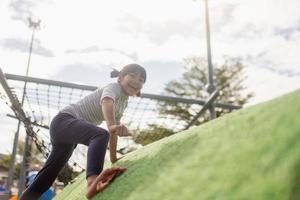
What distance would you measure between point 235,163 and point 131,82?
1713 mm

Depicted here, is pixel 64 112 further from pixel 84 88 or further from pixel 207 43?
pixel 207 43

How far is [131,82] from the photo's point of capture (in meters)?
2.75

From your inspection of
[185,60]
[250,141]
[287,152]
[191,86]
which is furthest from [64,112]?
[185,60]

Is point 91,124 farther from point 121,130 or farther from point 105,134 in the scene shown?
point 121,130

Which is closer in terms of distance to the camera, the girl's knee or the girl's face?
the girl's knee

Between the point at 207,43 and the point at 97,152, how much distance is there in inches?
434

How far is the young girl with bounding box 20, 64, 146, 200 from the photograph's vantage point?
2352mm

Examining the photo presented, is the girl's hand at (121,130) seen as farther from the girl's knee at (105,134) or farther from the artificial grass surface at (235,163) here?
the artificial grass surface at (235,163)

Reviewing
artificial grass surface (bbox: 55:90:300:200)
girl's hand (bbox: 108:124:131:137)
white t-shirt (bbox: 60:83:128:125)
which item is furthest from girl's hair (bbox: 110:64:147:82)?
artificial grass surface (bbox: 55:90:300:200)

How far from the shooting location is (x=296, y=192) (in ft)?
2.72

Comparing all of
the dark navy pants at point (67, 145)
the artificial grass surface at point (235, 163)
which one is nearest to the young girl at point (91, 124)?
the dark navy pants at point (67, 145)

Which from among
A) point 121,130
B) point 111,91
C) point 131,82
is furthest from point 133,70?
point 121,130

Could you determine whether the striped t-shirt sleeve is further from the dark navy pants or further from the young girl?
the dark navy pants

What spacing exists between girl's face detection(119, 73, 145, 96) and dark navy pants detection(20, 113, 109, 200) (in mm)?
437
